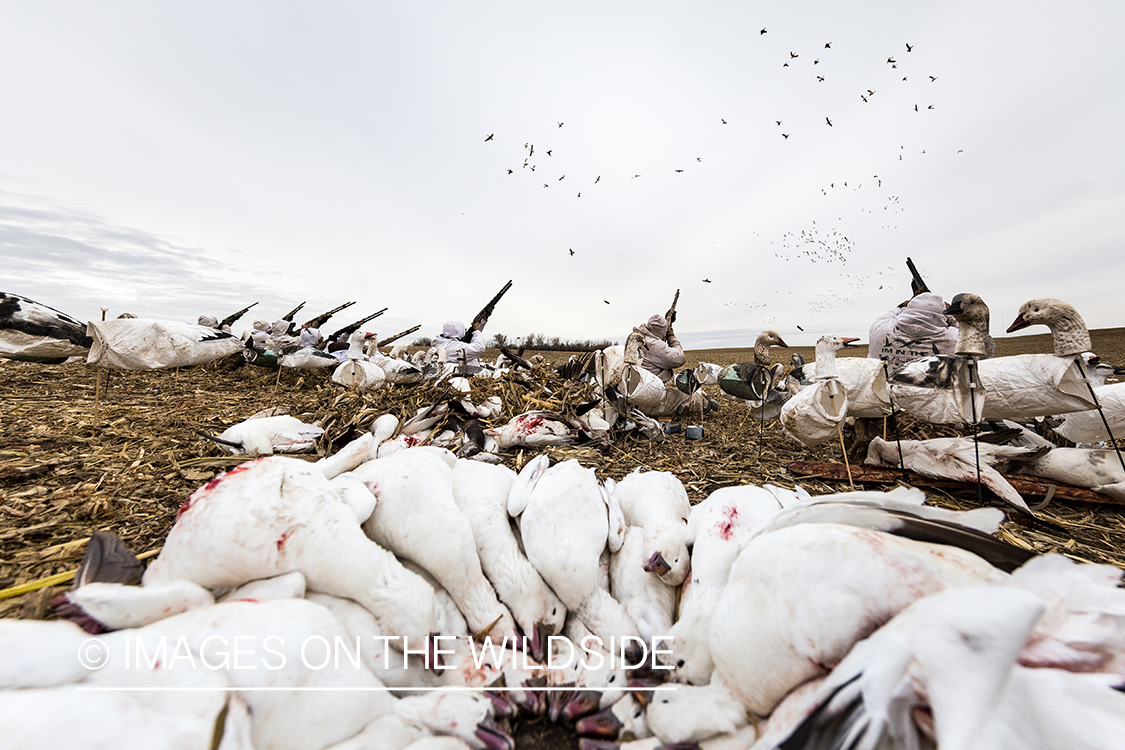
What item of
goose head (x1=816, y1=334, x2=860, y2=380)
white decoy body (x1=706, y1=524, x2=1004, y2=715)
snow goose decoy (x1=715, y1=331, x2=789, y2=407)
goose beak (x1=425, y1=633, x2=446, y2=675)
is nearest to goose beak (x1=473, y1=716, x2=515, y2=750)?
goose beak (x1=425, y1=633, x2=446, y2=675)

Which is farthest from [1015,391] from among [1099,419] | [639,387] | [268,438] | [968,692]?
[268,438]

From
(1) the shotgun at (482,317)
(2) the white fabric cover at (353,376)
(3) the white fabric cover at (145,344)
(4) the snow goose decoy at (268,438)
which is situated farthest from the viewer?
(1) the shotgun at (482,317)

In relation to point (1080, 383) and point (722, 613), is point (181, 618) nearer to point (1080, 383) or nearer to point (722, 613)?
point (722, 613)

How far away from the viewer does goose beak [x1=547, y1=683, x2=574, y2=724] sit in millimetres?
1405

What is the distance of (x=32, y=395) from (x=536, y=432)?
6875 millimetres

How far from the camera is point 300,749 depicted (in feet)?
3.45

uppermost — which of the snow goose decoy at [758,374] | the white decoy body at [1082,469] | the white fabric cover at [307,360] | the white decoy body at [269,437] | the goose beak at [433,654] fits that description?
the snow goose decoy at [758,374]

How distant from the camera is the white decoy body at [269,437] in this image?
308 cm

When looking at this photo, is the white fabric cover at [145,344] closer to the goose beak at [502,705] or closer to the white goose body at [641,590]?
the goose beak at [502,705]

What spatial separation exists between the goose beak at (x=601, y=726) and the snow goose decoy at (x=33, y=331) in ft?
24.8

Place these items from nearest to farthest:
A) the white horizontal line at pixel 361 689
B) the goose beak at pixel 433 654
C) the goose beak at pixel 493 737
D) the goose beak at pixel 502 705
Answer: the white horizontal line at pixel 361 689 → the goose beak at pixel 493 737 → the goose beak at pixel 502 705 → the goose beak at pixel 433 654

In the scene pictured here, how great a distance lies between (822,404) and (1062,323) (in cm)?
171

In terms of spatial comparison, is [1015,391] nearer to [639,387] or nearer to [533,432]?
[639,387]

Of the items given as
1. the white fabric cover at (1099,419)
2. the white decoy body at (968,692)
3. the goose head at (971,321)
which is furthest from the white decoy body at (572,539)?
the white fabric cover at (1099,419)
